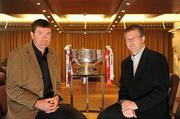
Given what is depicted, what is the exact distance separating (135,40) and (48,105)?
754mm

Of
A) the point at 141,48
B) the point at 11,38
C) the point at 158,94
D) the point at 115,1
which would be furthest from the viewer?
the point at 11,38

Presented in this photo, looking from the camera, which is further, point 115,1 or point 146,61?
point 115,1

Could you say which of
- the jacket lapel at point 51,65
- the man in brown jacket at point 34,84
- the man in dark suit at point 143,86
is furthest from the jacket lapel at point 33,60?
the man in dark suit at point 143,86

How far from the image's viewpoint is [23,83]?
83.5 inches

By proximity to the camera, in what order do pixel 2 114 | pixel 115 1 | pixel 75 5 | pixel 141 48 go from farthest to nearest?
pixel 75 5, pixel 115 1, pixel 2 114, pixel 141 48

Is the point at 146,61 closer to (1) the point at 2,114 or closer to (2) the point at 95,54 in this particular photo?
Result: (2) the point at 95,54

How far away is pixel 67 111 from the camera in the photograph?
2236 mm

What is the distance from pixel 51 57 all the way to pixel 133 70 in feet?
2.00

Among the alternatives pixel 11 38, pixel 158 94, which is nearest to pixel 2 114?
pixel 158 94

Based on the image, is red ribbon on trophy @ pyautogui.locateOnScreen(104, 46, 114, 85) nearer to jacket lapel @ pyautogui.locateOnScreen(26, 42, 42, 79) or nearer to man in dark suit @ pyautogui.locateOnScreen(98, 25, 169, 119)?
man in dark suit @ pyautogui.locateOnScreen(98, 25, 169, 119)

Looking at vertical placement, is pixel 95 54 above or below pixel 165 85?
above

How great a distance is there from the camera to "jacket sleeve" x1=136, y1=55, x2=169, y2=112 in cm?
215

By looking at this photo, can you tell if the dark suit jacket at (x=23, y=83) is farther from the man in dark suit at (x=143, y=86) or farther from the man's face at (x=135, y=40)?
the man's face at (x=135, y=40)

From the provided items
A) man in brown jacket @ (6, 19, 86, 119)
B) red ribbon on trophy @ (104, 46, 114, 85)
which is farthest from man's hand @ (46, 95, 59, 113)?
red ribbon on trophy @ (104, 46, 114, 85)
